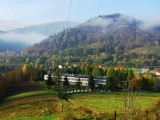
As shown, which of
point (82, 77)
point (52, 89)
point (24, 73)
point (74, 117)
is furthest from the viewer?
point (24, 73)

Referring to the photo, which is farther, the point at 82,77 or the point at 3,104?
the point at 82,77

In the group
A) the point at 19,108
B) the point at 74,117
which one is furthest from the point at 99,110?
the point at 19,108

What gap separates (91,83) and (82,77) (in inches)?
520

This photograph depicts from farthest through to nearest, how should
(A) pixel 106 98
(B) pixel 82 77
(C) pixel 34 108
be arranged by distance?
(B) pixel 82 77 → (A) pixel 106 98 → (C) pixel 34 108

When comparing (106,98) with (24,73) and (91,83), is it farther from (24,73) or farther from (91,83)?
(24,73)

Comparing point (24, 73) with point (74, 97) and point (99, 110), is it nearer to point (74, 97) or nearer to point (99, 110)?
point (74, 97)

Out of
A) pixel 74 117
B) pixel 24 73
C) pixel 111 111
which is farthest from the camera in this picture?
pixel 24 73

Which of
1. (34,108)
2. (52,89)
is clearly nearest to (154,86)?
(52,89)

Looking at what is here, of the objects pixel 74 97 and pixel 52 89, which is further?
pixel 52 89

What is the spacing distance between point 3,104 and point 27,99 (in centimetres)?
490

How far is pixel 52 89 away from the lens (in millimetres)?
88562

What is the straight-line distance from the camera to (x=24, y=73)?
12912cm

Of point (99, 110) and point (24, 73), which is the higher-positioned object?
point (24, 73)

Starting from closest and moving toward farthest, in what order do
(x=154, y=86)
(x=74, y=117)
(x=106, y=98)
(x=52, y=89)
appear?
1. (x=74, y=117)
2. (x=106, y=98)
3. (x=52, y=89)
4. (x=154, y=86)
